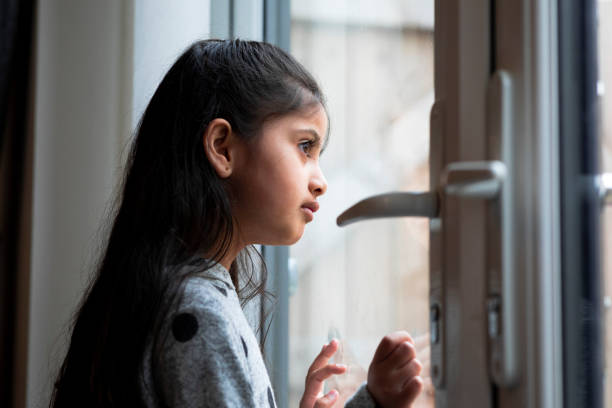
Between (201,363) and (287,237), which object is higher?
(287,237)

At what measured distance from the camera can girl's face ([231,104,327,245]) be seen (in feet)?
2.41

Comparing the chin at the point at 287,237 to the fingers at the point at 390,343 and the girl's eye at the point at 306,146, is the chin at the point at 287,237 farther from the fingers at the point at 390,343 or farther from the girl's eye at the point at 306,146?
the fingers at the point at 390,343

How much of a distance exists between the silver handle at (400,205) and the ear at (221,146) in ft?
0.89

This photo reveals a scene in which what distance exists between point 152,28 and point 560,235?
2.96 ft

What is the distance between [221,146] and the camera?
751 mm

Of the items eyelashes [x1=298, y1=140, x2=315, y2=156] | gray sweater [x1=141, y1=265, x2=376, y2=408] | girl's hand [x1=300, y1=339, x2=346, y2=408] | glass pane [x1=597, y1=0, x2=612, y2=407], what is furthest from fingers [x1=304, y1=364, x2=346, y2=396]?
glass pane [x1=597, y1=0, x2=612, y2=407]

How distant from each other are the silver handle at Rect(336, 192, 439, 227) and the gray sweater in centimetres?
20

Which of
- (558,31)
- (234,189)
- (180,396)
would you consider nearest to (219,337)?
(180,396)

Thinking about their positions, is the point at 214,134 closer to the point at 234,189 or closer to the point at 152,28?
the point at 234,189

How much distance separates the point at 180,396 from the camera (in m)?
0.61

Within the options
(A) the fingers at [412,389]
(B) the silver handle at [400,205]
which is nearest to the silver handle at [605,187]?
(B) the silver handle at [400,205]

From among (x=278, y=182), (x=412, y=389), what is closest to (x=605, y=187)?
(x=412, y=389)

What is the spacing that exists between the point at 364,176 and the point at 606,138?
418 mm

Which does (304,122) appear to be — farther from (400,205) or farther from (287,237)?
(400,205)
